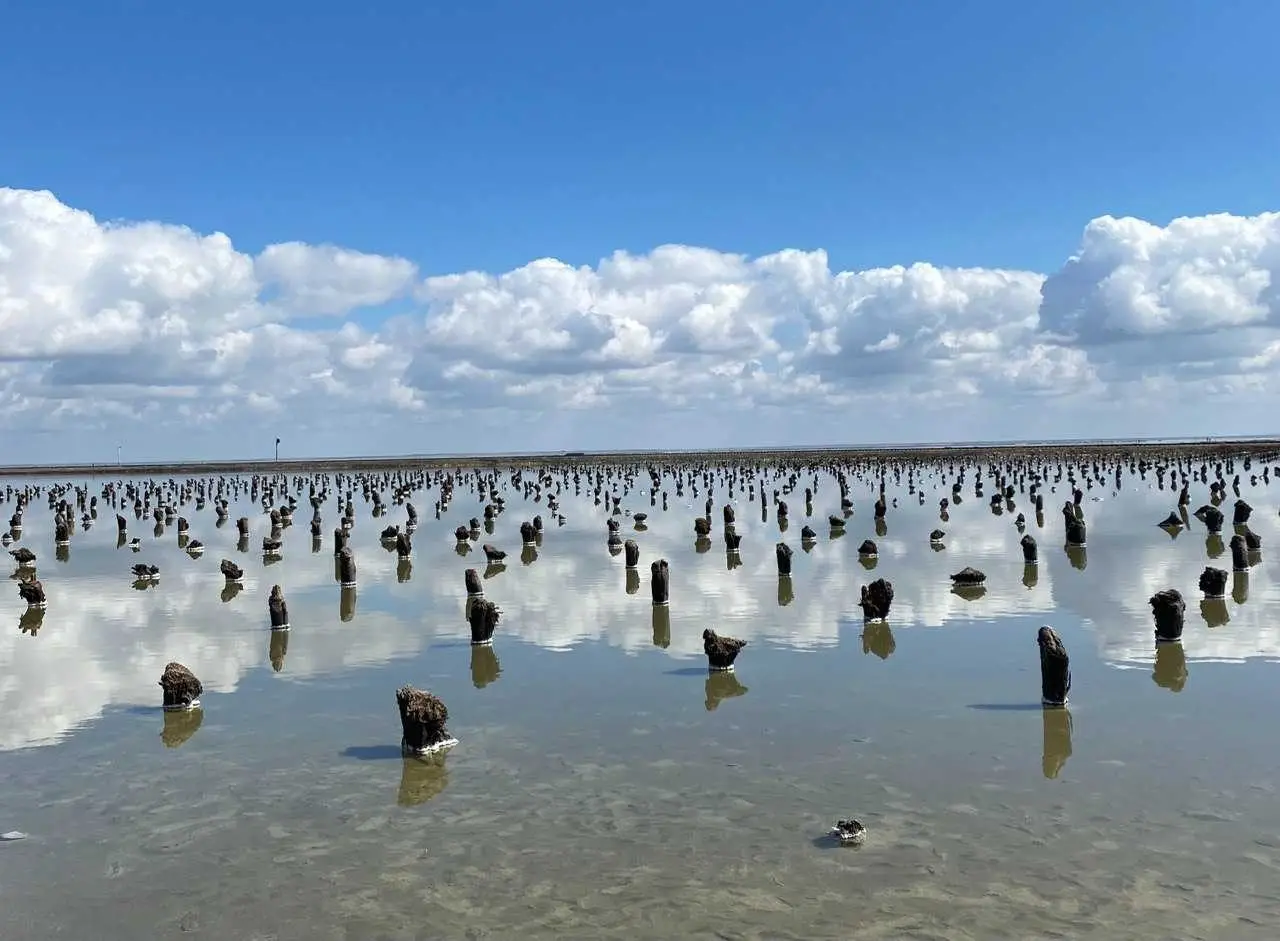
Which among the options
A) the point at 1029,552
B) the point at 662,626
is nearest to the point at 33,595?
the point at 662,626

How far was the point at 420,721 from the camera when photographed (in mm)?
14445

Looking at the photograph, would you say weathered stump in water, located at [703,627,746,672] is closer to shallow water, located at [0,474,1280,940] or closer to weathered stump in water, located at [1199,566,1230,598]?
shallow water, located at [0,474,1280,940]

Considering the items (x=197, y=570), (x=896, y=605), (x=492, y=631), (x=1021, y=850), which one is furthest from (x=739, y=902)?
(x=197, y=570)

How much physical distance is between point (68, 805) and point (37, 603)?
20.0 meters

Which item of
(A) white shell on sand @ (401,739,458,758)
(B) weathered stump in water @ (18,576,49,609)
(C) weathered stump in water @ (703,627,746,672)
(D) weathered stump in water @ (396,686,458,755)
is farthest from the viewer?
(B) weathered stump in water @ (18,576,49,609)

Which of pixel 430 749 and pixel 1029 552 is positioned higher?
pixel 1029 552

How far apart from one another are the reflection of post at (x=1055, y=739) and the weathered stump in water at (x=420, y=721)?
8.22 meters

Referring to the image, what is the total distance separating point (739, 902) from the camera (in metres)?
9.67

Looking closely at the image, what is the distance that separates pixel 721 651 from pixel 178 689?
31.2 ft

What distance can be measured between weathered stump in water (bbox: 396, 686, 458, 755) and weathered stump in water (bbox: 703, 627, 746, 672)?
607 cm

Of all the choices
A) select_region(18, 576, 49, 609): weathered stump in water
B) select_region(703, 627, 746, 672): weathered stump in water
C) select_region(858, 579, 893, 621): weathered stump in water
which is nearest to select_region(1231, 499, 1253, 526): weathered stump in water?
select_region(858, 579, 893, 621): weathered stump in water

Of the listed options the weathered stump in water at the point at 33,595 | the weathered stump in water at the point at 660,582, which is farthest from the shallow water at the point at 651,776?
the weathered stump in water at the point at 33,595

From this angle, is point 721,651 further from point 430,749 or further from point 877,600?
point 430,749

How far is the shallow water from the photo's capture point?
31.7 ft
